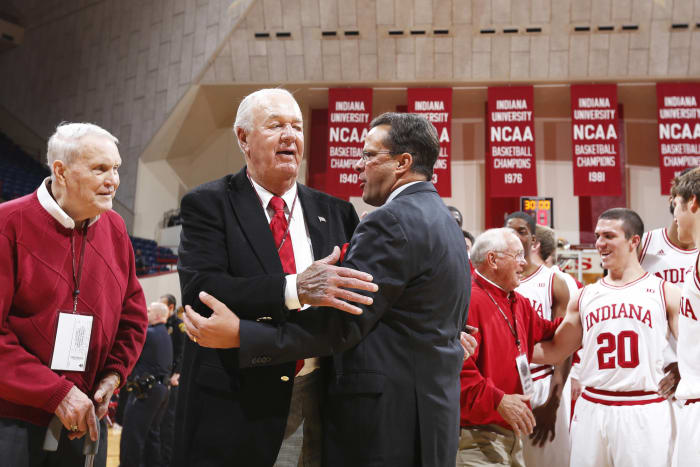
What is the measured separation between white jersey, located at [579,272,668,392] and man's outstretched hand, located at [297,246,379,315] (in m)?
2.46

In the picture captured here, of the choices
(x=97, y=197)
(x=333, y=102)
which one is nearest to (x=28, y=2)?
(x=333, y=102)

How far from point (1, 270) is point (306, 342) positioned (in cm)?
111

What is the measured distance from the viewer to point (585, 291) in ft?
12.9

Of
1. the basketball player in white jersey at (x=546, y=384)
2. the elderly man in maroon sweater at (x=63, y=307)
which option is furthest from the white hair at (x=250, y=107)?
the basketball player in white jersey at (x=546, y=384)

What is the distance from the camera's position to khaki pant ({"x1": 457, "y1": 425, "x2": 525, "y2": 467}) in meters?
2.97

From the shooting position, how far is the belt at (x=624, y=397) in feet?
11.8

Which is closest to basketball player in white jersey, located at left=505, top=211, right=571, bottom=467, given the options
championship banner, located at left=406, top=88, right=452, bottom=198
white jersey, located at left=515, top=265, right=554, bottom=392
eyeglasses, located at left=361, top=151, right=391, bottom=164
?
white jersey, located at left=515, top=265, right=554, bottom=392

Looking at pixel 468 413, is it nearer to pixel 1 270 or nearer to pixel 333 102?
pixel 1 270

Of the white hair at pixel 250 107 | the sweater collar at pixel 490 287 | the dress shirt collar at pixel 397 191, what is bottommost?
the sweater collar at pixel 490 287

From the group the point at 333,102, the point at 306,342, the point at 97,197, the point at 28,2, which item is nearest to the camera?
the point at 306,342

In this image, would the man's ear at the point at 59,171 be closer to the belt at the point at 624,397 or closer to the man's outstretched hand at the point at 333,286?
the man's outstretched hand at the point at 333,286

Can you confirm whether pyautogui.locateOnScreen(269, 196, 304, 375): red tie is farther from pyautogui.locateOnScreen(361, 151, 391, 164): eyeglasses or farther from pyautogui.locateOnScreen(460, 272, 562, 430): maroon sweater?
pyautogui.locateOnScreen(460, 272, 562, 430): maroon sweater

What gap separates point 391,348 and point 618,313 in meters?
2.33

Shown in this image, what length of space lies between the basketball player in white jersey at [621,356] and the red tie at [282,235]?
6.97 feet
